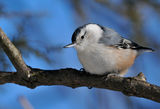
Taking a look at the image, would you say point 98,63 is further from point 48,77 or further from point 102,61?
point 48,77

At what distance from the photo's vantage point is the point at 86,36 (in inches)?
88.4

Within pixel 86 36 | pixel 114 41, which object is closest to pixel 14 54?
pixel 86 36

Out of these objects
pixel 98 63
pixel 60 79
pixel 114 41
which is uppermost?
pixel 114 41

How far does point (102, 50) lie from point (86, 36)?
0.81ft

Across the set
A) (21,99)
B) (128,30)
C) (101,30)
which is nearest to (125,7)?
(128,30)

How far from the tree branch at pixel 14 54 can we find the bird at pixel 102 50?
0.38m

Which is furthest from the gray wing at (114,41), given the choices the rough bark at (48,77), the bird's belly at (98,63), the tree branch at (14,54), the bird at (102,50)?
the tree branch at (14,54)

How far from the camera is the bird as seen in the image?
2025mm

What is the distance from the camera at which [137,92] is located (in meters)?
1.58

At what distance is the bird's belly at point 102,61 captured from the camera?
2.02 metres

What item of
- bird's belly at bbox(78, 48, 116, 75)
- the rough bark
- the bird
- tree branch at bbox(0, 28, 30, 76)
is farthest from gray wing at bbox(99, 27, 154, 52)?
tree branch at bbox(0, 28, 30, 76)

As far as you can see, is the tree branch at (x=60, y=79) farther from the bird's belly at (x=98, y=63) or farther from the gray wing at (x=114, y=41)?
the gray wing at (x=114, y=41)

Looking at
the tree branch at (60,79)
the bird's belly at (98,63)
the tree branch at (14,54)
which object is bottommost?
the tree branch at (60,79)

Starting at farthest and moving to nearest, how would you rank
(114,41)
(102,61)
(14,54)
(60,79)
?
(114,41) < (102,61) < (60,79) < (14,54)
